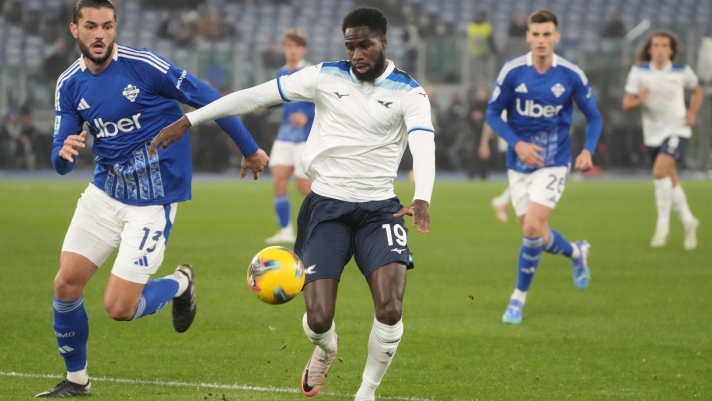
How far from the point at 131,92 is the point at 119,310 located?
1245mm

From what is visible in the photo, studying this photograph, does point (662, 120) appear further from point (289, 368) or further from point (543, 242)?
point (289, 368)

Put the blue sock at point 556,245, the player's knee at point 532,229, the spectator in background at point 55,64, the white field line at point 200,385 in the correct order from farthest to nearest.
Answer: the spectator in background at point 55,64, the blue sock at point 556,245, the player's knee at point 532,229, the white field line at point 200,385

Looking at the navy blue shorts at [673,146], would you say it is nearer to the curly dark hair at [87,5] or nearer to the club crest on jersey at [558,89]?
the club crest on jersey at [558,89]

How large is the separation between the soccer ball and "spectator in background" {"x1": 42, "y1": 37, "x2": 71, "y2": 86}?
23.4m

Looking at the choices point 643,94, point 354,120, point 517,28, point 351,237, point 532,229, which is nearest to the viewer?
point 354,120

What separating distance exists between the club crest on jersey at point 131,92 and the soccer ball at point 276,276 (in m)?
1.23

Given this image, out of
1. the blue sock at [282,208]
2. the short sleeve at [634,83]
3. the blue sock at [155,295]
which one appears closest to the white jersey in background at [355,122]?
the blue sock at [155,295]

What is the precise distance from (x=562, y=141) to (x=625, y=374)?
2.71m

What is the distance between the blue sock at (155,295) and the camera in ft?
20.9

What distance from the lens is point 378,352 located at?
571 cm

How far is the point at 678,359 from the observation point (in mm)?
7273

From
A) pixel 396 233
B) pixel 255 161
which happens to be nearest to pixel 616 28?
pixel 255 161

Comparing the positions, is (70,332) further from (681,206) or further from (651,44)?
(651,44)

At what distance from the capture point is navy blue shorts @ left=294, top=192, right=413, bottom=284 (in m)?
5.83
